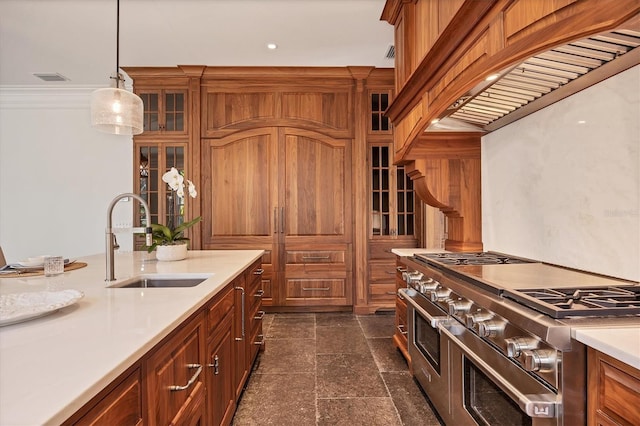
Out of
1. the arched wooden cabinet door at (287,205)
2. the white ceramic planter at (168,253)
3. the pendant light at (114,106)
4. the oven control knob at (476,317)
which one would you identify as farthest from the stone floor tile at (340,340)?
the pendant light at (114,106)

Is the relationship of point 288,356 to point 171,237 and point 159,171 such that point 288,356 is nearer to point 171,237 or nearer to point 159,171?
point 171,237

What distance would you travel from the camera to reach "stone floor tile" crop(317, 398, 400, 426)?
6.08 feet

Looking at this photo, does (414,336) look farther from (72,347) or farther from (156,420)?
(72,347)

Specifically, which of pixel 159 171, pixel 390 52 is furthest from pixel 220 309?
pixel 390 52

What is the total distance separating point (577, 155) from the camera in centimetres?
154

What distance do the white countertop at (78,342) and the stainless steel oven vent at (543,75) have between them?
151cm

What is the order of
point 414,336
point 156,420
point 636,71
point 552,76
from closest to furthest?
point 156,420 < point 636,71 < point 552,76 < point 414,336

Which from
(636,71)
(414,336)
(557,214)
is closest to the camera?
(636,71)

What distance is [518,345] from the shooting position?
1.02 m

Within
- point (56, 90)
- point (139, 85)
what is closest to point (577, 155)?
point (139, 85)

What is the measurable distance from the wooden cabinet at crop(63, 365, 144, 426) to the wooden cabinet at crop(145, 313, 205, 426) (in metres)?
0.05

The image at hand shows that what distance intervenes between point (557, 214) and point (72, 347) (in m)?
2.01

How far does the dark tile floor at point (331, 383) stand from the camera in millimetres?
1912

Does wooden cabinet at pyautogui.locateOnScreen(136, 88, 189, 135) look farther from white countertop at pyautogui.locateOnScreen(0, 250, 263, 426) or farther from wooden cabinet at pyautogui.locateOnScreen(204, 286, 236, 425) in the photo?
wooden cabinet at pyautogui.locateOnScreen(204, 286, 236, 425)
